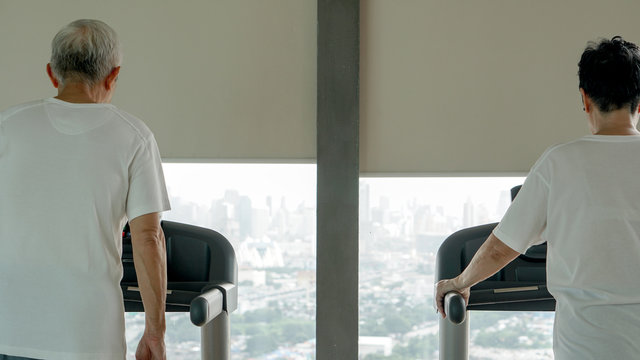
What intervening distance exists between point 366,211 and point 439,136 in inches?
20.7

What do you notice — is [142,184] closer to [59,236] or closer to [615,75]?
[59,236]

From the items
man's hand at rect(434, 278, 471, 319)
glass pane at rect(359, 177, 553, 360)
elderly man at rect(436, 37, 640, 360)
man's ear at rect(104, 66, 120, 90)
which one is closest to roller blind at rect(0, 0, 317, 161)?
glass pane at rect(359, 177, 553, 360)

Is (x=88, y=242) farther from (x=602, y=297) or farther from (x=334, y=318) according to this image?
(x=334, y=318)

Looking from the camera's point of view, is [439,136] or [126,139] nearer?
[126,139]

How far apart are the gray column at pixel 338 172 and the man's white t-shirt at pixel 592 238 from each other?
1.62 meters

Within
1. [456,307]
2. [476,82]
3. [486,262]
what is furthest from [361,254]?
[486,262]

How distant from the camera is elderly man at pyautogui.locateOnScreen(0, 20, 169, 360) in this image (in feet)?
5.00

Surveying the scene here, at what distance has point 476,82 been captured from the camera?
3131 mm

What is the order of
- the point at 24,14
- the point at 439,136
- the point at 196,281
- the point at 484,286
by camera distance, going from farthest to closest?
the point at 24,14 < the point at 439,136 < the point at 196,281 < the point at 484,286

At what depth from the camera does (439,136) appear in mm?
3131

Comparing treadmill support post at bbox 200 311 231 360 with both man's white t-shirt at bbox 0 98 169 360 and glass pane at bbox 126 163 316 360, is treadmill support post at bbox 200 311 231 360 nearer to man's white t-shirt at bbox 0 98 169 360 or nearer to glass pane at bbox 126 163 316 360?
glass pane at bbox 126 163 316 360

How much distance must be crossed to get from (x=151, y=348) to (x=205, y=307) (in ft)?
1.54

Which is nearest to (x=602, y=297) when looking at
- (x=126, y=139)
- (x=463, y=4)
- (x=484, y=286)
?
(x=484, y=286)

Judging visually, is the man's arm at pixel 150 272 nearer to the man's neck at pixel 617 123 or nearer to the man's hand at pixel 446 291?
the man's hand at pixel 446 291
